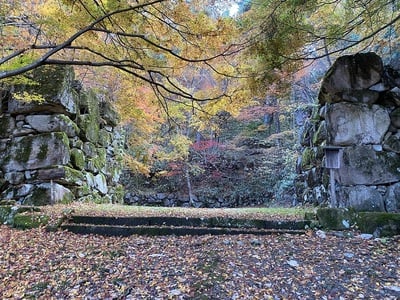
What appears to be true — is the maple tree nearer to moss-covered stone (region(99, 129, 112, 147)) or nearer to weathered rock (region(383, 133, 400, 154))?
weathered rock (region(383, 133, 400, 154))

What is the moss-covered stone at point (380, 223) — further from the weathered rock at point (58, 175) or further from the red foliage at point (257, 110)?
the red foliage at point (257, 110)

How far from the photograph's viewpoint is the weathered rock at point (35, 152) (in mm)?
5176

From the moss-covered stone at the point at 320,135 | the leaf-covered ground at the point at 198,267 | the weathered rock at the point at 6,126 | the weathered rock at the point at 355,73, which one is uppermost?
the weathered rock at the point at 355,73

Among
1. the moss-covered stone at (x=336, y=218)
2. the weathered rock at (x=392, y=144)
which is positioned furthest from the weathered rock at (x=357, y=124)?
the moss-covered stone at (x=336, y=218)

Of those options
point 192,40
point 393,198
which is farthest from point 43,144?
point 393,198

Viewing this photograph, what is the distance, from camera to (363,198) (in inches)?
182

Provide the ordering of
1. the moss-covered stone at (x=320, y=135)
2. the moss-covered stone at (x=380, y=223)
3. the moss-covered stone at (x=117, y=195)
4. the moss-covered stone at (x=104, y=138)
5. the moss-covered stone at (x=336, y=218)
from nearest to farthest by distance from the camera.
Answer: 1. the moss-covered stone at (x=380, y=223)
2. the moss-covered stone at (x=336, y=218)
3. the moss-covered stone at (x=320, y=135)
4. the moss-covered stone at (x=104, y=138)
5. the moss-covered stone at (x=117, y=195)

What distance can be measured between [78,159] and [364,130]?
5095mm

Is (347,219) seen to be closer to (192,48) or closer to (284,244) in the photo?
(284,244)

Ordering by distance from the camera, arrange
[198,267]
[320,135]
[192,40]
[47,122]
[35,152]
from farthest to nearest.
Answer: [320,135]
[47,122]
[35,152]
[192,40]
[198,267]

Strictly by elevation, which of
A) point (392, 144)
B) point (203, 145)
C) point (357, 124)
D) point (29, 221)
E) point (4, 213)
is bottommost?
point (29, 221)

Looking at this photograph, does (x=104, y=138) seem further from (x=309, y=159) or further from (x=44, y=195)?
(x=309, y=159)

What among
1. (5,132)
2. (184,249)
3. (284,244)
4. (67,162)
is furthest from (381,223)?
(5,132)

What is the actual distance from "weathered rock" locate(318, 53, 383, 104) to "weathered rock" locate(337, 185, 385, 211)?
57.4 inches
